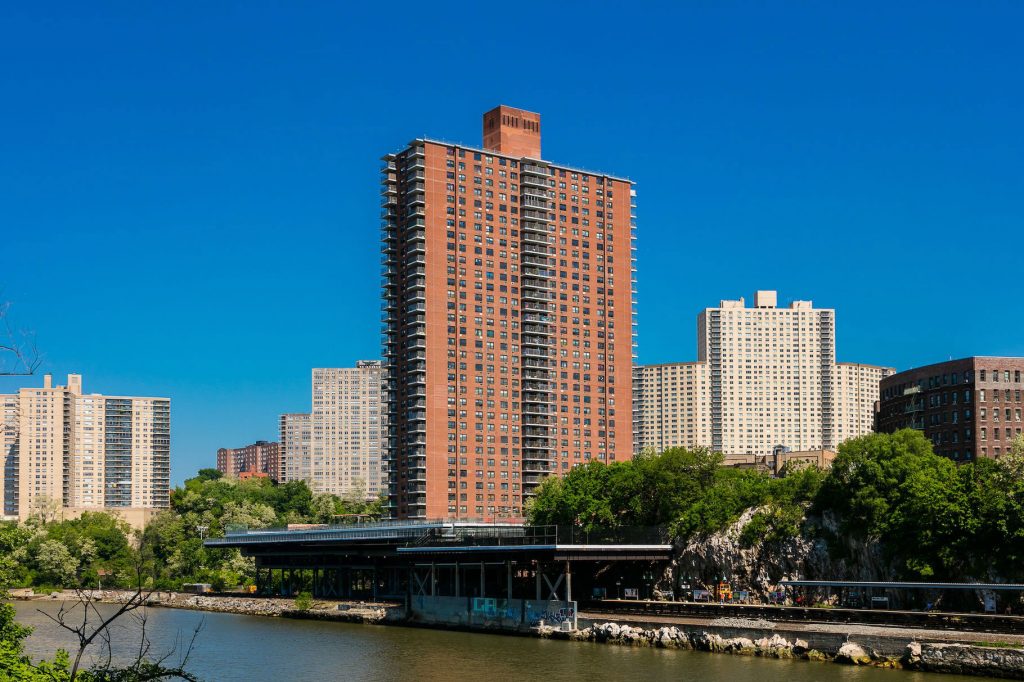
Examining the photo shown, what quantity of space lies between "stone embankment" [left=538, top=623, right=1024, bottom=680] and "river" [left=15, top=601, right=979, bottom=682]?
123cm

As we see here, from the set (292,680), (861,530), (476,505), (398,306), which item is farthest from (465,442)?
(292,680)

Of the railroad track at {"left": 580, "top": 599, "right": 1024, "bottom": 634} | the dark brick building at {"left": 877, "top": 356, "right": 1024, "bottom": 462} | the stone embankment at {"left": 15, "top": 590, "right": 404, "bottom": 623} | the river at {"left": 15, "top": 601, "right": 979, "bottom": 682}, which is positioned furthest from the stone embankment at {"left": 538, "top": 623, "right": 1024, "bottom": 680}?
the dark brick building at {"left": 877, "top": 356, "right": 1024, "bottom": 462}

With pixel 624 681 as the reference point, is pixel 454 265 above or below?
above

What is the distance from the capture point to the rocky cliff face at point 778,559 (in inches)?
3932

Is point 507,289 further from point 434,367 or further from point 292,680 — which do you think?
point 292,680

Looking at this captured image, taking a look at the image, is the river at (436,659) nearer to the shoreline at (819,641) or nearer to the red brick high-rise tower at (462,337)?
the shoreline at (819,641)

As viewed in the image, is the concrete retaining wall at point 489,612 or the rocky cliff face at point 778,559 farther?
the concrete retaining wall at point 489,612

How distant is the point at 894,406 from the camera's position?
188875 millimetres

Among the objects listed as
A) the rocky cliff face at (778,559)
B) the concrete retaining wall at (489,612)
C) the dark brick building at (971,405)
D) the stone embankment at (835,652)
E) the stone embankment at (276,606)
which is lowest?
the stone embankment at (276,606)

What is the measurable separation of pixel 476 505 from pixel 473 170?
5577 cm

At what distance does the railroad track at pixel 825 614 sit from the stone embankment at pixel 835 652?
16.4ft

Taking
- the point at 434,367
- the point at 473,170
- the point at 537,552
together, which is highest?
the point at 473,170

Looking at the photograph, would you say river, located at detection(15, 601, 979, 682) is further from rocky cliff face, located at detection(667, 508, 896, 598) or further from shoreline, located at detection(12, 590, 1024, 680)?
rocky cliff face, located at detection(667, 508, 896, 598)

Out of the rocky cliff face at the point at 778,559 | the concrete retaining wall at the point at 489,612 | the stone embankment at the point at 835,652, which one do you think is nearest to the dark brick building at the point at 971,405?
the rocky cliff face at the point at 778,559
